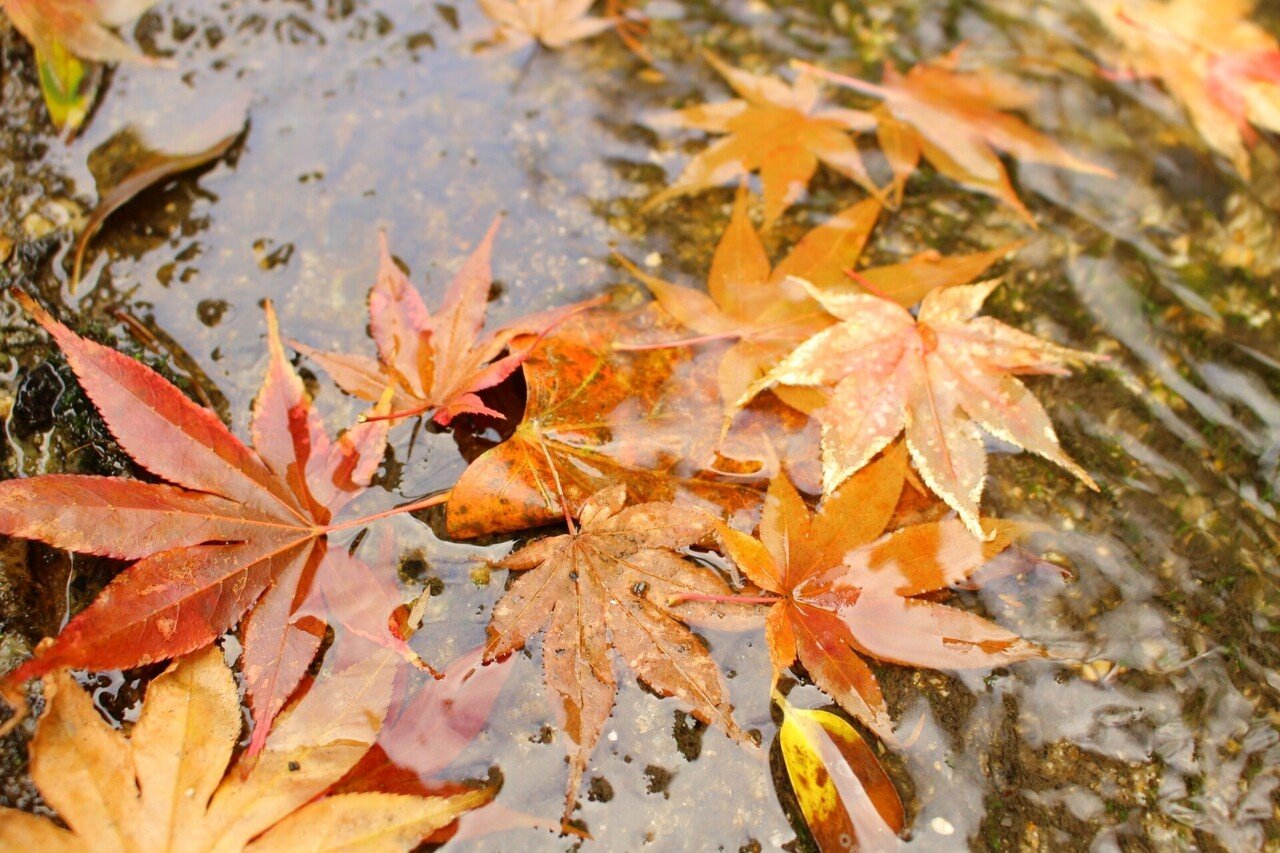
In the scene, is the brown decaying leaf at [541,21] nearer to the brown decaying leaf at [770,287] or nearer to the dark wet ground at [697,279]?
the dark wet ground at [697,279]

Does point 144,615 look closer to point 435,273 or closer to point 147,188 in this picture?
point 435,273

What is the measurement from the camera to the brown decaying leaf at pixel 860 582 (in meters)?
1.40

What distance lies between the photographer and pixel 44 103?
2.00 metres

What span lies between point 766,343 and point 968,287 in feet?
1.34

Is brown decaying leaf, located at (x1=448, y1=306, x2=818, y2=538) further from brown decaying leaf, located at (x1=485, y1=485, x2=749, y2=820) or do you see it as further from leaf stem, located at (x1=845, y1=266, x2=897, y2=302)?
leaf stem, located at (x1=845, y1=266, x2=897, y2=302)

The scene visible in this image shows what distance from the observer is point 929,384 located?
157cm

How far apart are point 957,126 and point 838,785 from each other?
1.59 m

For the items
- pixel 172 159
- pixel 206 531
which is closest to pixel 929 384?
pixel 206 531

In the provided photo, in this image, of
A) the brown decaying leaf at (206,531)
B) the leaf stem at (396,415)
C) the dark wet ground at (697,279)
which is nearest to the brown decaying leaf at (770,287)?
the dark wet ground at (697,279)

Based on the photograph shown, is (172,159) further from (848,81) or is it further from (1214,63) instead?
(1214,63)

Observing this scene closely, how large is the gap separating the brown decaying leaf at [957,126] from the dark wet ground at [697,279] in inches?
2.6

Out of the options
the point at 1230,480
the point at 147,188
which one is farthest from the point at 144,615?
the point at 1230,480

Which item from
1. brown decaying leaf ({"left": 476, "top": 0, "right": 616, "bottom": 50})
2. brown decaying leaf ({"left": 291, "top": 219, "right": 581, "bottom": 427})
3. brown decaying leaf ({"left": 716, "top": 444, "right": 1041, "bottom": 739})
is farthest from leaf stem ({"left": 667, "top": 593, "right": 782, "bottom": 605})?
brown decaying leaf ({"left": 476, "top": 0, "right": 616, "bottom": 50})

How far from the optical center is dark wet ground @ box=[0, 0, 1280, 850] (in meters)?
1.42
